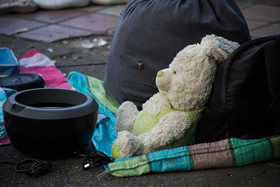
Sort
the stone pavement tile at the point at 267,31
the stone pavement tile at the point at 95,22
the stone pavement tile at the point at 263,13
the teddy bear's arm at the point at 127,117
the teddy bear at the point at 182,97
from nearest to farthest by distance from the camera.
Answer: the teddy bear at the point at 182,97, the teddy bear's arm at the point at 127,117, the stone pavement tile at the point at 267,31, the stone pavement tile at the point at 95,22, the stone pavement tile at the point at 263,13

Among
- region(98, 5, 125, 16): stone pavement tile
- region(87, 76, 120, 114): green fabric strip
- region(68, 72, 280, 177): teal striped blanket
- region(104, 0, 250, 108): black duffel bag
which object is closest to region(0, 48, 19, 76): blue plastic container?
region(87, 76, 120, 114): green fabric strip

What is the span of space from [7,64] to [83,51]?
0.94 meters

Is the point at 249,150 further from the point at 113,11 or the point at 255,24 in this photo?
the point at 113,11

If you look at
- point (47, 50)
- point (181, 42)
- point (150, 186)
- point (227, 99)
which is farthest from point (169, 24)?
point (47, 50)

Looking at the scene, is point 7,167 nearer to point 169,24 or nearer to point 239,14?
point 169,24

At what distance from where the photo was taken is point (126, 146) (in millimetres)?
1655

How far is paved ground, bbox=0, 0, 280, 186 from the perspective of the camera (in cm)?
163

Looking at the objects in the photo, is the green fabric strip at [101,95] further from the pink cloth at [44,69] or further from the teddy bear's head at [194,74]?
the teddy bear's head at [194,74]

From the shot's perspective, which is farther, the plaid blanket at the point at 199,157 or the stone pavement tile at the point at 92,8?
the stone pavement tile at the point at 92,8

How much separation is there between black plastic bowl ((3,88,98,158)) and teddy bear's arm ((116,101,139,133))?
0.61 feet

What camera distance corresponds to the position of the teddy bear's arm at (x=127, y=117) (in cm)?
192

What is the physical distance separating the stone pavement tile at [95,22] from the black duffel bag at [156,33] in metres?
1.92

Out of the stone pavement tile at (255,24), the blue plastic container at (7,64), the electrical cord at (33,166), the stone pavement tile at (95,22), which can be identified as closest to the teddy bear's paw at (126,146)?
the electrical cord at (33,166)

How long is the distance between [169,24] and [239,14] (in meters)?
0.36
